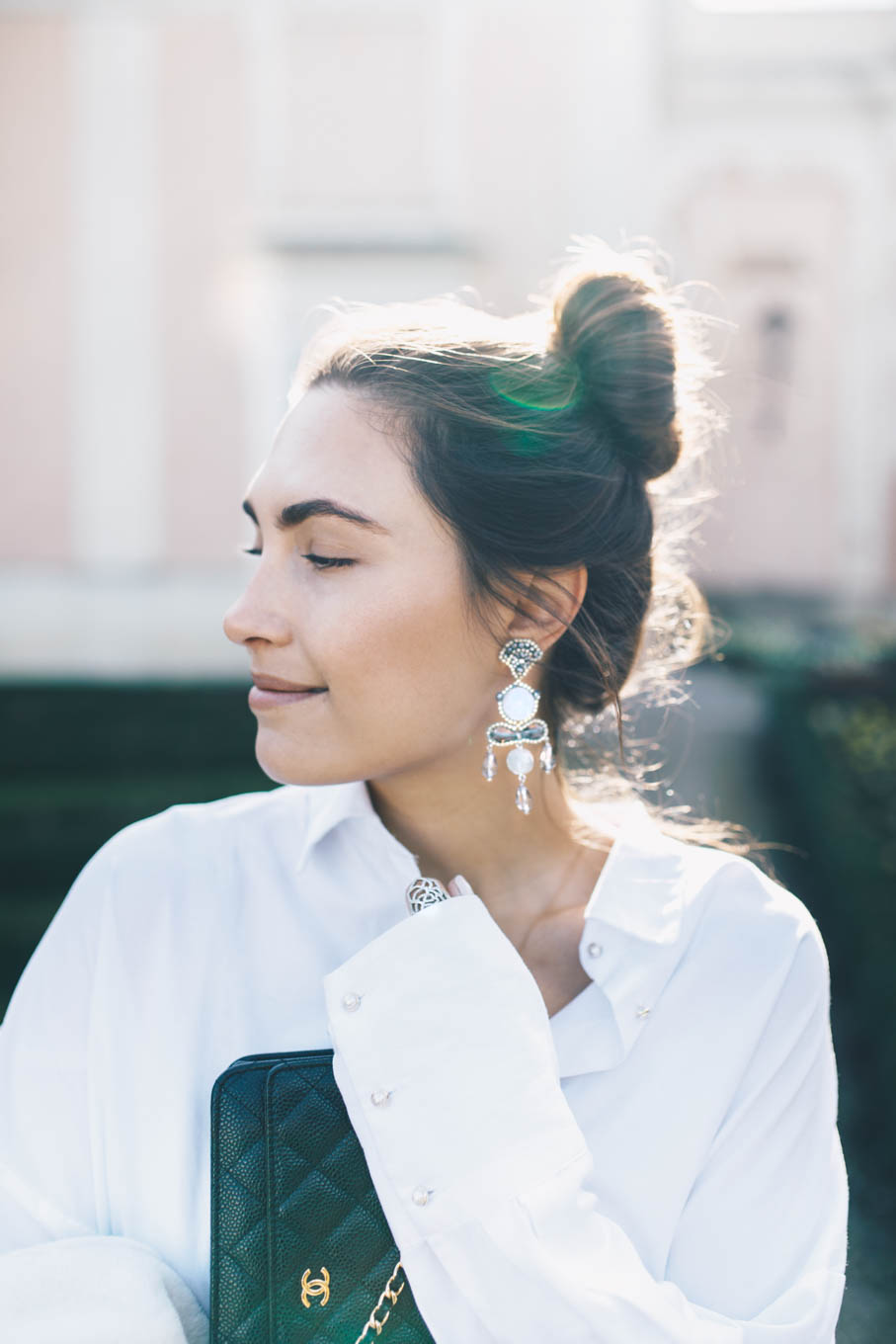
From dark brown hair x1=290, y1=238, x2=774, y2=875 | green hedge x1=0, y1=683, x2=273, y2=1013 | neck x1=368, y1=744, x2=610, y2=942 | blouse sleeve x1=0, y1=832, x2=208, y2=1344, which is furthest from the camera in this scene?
green hedge x1=0, y1=683, x2=273, y2=1013

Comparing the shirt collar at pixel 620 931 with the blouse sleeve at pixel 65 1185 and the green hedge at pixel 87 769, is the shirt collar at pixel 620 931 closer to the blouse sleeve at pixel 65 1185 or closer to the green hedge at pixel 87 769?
the blouse sleeve at pixel 65 1185

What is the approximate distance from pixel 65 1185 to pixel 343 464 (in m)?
1.02

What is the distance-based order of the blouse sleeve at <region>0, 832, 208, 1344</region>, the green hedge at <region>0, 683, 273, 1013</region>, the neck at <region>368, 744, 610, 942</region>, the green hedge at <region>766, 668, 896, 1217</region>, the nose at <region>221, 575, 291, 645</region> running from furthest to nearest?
the green hedge at <region>0, 683, 273, 1013</region> < the green hedge at <region>766, 668, 896, 1217</region> < the neck at <region>368, 744, 610, 942</region> < the nose at <region>221, 575, 291, 645</region> < the blouse sleeve at <region>0, 832, 208, 1344</region>

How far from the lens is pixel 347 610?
5.59 feet

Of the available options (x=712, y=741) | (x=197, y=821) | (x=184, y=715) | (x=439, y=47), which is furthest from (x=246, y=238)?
(x=197, y=821)

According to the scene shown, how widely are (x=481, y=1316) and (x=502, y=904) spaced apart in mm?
640

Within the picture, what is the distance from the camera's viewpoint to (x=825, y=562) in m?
13.9

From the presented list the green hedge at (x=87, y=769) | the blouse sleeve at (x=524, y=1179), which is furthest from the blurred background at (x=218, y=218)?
the blouse sleeve at (x=524, y=1179)

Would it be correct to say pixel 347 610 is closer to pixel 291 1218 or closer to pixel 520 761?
pixel 520 761

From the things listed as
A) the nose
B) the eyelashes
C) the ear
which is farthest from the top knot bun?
the nose

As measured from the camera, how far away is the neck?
1933mm

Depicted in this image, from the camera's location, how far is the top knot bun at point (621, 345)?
76.0 inches

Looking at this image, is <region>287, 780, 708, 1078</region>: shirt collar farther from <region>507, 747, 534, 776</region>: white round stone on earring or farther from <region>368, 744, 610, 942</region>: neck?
<region>507, 747, 534, 776</region>: white round stone on earring

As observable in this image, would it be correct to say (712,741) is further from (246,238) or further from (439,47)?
(439,47)
